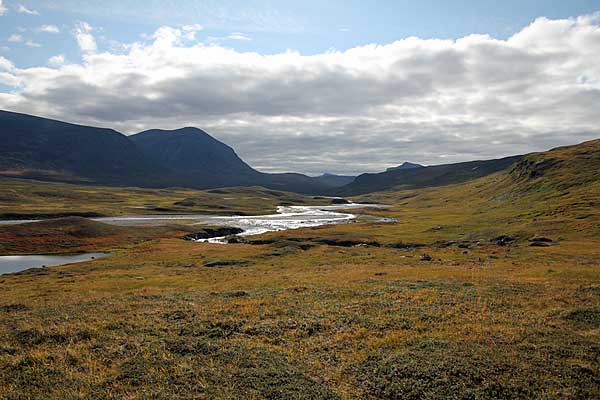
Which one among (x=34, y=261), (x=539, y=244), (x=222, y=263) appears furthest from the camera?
(x=34, y=261)

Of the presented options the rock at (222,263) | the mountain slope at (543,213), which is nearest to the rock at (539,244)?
the mountain slope at (543,213)

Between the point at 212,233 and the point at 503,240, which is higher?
the point at 503,240

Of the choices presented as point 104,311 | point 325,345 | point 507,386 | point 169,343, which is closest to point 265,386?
point 325,345

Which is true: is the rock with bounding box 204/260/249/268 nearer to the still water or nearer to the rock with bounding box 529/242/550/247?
the still water

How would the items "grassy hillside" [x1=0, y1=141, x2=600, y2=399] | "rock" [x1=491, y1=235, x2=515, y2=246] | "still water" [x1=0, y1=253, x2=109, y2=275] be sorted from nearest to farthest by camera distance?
"grassy hillside" [x1=0, y1=141, x2=600, y2=399] → "still water" [x1=0, y1=253, x2=109, y2=275] → "rock" [x1=491, y1=235, x2=515, y2=246]

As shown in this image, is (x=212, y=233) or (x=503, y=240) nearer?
(x=503, y=240)

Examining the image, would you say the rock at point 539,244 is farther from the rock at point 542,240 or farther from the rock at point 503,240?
the rock at point 503,240

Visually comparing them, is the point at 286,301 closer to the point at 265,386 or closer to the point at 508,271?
the point at 265,386

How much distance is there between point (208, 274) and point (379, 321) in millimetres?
34046

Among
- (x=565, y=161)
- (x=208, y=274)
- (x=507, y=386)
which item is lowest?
(x=208, y=274)

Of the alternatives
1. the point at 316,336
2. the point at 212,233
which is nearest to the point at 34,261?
the point at 212,233

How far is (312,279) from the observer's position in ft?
147

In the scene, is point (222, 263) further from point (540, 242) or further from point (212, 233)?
point (212, 233)

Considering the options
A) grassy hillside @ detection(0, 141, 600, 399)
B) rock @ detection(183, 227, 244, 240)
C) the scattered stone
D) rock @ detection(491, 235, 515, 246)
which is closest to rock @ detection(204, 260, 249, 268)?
grassy hillside @ detection(0, 141, 600, 399)
